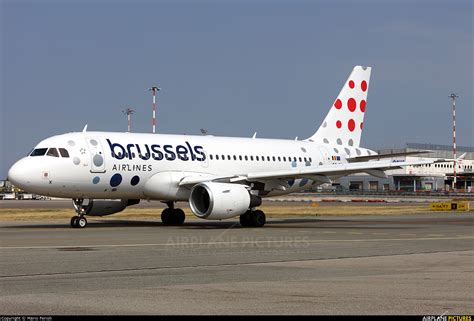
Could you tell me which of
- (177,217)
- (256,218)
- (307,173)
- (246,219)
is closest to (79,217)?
(177,217)

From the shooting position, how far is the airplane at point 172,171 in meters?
31.1

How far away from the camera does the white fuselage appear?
102 ft

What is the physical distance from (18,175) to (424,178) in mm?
125253

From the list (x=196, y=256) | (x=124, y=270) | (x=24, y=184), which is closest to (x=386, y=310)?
(x=124, y=270)

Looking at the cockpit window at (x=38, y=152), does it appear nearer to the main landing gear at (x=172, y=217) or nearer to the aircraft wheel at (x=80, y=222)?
the aircraft wheel at (x=80, y=222)

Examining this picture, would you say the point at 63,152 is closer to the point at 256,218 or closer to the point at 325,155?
the point at 256,218

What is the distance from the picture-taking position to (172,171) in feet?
112

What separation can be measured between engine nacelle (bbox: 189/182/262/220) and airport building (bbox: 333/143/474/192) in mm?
111220

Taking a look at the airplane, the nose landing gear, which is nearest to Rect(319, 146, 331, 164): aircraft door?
the airplane

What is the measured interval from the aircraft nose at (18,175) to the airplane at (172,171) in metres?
0.04

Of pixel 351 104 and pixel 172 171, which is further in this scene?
pixel 351 104

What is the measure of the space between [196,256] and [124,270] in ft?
10.6

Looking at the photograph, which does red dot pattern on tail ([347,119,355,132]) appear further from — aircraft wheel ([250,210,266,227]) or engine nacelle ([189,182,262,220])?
engine nacelle ([189,182,262,220])

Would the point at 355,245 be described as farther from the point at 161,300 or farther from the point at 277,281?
the point at 161,300
